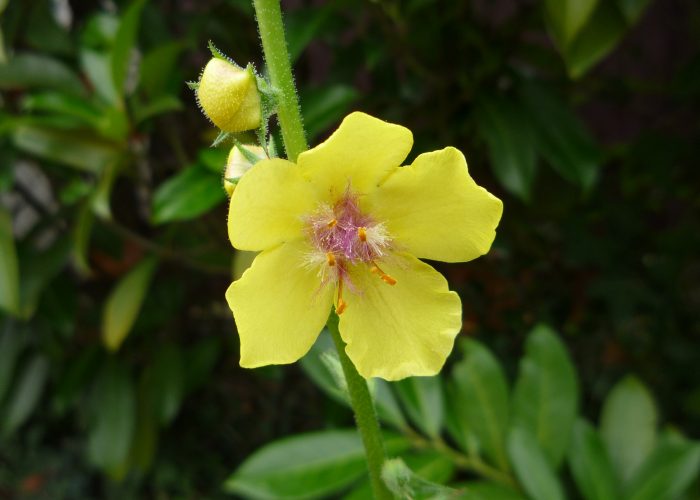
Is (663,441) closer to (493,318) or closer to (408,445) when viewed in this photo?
(408,445)

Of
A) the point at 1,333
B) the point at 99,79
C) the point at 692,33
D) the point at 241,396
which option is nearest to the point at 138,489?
the point at 241,396

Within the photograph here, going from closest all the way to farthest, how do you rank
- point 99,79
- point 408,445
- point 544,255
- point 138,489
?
point 408,445
point 99,79
point 544,255
point 138,489

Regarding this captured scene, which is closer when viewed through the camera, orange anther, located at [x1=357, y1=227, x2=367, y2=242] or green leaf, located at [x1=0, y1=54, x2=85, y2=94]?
orange anther, located at [x1=357, y1=227, x2=367, y2=242]

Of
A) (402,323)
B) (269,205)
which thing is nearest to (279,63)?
(269,205)

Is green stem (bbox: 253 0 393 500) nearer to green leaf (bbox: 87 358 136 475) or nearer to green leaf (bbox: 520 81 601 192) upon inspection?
green leaf (bbox: 520 81 601 192)

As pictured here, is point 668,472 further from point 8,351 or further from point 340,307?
point 8,351

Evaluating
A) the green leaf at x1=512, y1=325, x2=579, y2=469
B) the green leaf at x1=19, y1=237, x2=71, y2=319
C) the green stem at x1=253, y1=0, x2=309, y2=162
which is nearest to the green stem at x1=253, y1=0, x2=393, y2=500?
the green stem at x1=253, y1=0, x2=309, y2=162
